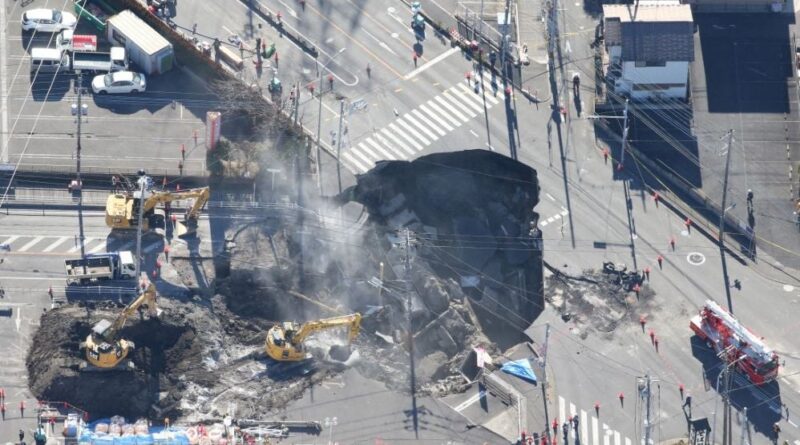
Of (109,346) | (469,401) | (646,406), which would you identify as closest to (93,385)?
(109,346)

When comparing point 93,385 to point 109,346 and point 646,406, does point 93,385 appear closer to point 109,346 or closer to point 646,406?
point 109,346

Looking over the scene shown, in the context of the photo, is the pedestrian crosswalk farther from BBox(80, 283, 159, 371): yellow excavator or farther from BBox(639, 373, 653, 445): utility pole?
BBox(80, 283, 159, 371): yellow excavator

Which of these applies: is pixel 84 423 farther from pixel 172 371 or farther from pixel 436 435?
pixel 436 435

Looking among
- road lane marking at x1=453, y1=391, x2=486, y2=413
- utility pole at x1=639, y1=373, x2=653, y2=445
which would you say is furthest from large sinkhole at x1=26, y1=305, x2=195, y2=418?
utility pole at x1=639, y1=373, x2=653, y2=445

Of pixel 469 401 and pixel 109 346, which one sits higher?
pixel 109 346

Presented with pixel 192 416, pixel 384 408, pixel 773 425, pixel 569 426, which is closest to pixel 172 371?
pixel 192 416

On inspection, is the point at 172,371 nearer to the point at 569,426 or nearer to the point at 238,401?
the point at 238,401
